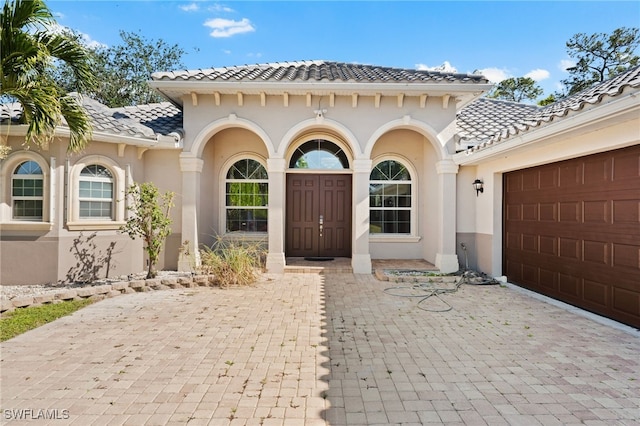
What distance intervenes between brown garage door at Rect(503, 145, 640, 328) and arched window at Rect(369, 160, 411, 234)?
3251 millimetres

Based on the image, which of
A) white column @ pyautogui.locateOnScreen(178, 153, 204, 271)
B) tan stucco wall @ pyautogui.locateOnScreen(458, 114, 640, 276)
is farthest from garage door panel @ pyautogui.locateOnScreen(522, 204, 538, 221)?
white column @ pyautogui.locateOnScreen(178, 153, 204, 271)

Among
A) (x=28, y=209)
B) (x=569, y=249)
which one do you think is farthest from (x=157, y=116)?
(x=569, y=249)

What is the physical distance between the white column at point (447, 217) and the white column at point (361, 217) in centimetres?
Answer: 202

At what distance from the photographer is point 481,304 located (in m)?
6.32

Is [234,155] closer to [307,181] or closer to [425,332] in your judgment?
[307,181]

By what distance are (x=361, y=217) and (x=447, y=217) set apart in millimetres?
2353

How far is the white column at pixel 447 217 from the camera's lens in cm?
892

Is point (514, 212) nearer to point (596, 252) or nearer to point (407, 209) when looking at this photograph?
point (596, 252)

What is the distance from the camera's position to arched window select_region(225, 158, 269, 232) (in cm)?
1052

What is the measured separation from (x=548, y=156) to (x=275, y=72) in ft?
23.3

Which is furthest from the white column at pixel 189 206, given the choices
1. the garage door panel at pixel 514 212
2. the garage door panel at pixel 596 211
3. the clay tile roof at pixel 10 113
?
the garage door panel at pixel 596 211

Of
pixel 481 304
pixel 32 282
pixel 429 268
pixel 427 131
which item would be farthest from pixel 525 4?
pixel 32 282

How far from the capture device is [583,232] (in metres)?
5.79

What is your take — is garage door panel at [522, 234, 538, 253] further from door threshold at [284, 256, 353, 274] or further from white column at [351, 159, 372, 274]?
door threshold at [284, 256, 353, 274]
